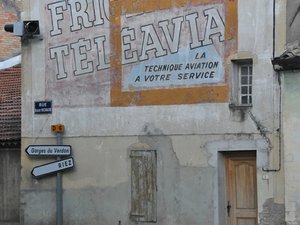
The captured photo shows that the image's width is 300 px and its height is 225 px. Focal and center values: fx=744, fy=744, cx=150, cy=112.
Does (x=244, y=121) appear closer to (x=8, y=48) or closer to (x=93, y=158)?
(x=93, y=158)

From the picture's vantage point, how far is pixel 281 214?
46.5 feet

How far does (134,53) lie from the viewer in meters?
16.0

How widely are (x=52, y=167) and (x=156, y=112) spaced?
2789mm

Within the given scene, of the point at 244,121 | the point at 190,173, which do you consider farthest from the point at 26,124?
the point at 244,121

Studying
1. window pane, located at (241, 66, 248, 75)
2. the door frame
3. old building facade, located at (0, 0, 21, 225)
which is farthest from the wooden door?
old building facade, located at (0, 0, 21, 225)

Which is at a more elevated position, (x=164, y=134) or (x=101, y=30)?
(x=101, y=30)

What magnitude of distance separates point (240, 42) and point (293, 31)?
1122 mm

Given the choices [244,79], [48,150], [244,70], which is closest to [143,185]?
[48,150]

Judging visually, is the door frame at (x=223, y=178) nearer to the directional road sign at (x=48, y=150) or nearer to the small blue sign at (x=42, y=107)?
the directional road sign at (x=48, y=150)

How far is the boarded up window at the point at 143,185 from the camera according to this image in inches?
615

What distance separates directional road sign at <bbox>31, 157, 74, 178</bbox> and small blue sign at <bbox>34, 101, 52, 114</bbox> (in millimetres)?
1219

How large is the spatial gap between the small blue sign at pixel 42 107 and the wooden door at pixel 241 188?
4383mm

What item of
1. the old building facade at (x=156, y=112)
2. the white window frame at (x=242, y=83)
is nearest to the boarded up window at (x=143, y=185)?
the old building facade at (x=156, y=112)

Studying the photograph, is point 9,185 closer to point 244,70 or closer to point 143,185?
point 143,185
